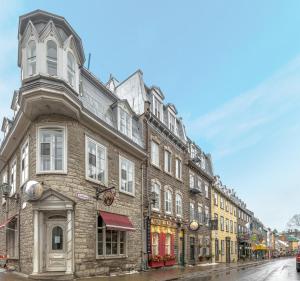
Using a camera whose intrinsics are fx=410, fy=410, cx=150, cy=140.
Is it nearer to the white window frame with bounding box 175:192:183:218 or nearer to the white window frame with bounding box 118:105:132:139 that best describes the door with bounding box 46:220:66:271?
the white window frame with bounding box 118:105:132:139

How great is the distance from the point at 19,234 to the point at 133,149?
303 inches

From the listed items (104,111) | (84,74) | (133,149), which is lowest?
(133,149)

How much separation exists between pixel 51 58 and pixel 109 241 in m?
9.12

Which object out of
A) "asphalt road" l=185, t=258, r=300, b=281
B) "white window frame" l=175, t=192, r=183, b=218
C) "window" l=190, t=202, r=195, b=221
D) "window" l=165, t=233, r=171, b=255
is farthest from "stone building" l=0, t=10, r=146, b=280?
"window" l=190, t=202, r=195, b=221

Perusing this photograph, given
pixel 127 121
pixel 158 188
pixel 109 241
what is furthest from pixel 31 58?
pixel 158 188

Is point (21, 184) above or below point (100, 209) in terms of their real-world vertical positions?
above

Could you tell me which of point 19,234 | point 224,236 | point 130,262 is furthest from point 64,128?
point 224,236

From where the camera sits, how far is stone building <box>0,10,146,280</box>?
16672 mm

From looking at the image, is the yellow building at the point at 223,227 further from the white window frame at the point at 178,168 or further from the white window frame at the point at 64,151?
the white window frame at the point at 64,151

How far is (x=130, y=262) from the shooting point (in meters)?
21.9

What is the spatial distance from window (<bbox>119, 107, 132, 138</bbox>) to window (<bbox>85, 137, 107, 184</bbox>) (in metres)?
2.61

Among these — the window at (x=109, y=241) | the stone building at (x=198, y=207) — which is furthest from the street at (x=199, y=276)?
the stone building at (x=198, y=207)

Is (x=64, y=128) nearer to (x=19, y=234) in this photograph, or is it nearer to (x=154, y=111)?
(x=19, y=234)

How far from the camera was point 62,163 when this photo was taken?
17.2 metres
